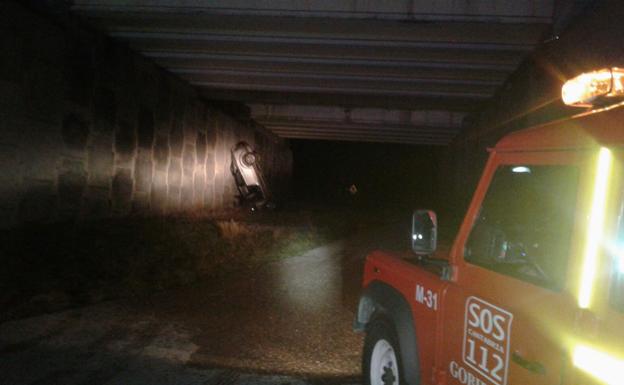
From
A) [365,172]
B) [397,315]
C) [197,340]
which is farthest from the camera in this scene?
[365,172]

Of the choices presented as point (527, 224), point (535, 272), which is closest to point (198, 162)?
point (527, 224)

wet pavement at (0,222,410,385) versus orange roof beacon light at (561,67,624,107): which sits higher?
orange roof beacon light at (561,67,624,107)

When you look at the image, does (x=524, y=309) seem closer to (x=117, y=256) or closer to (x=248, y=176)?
(x=117, y=256)

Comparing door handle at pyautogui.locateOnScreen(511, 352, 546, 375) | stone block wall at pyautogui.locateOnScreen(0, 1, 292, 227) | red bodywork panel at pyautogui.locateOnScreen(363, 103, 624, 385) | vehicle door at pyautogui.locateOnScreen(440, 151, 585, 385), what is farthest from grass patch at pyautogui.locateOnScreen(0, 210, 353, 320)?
door handle at pyautogui.locateOnScreen(511, 352, 546, 375)

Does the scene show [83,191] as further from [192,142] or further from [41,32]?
[192,142]

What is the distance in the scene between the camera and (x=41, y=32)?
962cm

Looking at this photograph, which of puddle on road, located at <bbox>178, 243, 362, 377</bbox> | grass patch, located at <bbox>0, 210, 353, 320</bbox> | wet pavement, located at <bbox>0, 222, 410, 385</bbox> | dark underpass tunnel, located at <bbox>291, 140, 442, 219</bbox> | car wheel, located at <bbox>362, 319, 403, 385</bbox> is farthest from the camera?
dark underpass tunnel, located at <bbox>291, 140, 442, 219</bbox>

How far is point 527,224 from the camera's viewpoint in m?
2.88

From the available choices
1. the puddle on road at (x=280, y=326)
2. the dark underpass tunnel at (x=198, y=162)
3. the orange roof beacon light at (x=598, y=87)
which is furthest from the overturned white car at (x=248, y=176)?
the orange roof beacon light at (x=598, y=87)

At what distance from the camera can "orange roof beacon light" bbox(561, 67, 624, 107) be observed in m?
2.28

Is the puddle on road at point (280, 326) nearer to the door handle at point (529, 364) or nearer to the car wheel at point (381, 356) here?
the car wheel at point (381, 356)

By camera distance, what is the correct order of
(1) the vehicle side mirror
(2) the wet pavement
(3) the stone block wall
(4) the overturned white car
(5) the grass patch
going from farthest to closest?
(4) the overturned white car < (3) the stone block wall < (5) the grass patch < (2) the wet pavement < (1) the vehicle side mirror

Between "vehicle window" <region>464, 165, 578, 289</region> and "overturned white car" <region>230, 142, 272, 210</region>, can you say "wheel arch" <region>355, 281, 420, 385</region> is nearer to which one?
"vehicle window" <region>464, 165, 578, 289</region>

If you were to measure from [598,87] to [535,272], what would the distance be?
880mm
